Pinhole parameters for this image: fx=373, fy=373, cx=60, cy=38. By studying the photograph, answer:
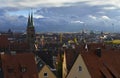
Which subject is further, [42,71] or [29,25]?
[29,25]

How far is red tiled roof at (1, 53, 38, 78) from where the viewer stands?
191 ft

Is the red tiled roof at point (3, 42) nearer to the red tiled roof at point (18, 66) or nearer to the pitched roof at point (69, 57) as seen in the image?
the red tiled roof at point (18, 66)

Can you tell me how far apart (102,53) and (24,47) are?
235ft

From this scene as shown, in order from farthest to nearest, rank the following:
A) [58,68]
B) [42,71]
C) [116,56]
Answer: [58,68] < [42,71] < [116,56]

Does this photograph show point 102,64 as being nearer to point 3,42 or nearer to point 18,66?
point 18,66

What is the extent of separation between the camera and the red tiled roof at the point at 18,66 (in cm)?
5829

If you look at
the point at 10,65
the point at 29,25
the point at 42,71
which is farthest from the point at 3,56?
the point at 29,25

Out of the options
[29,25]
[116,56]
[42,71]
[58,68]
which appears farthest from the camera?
[29,25]

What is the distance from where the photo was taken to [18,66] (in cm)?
5950

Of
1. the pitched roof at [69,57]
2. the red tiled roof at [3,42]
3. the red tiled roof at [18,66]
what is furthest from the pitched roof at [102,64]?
the red tiled roof at [3,42]

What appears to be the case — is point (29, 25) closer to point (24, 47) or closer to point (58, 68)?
point (24, 47)

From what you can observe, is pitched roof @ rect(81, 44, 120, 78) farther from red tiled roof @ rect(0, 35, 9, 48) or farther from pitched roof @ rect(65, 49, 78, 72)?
red tiled roof @ rect(0, 35, 9, 48)

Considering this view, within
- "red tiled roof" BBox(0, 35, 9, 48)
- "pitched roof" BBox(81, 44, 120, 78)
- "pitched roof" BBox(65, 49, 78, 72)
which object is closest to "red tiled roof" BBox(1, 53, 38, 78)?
"pitched roof" BBox(65, 49, 78, 72)

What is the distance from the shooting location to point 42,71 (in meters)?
67.2
